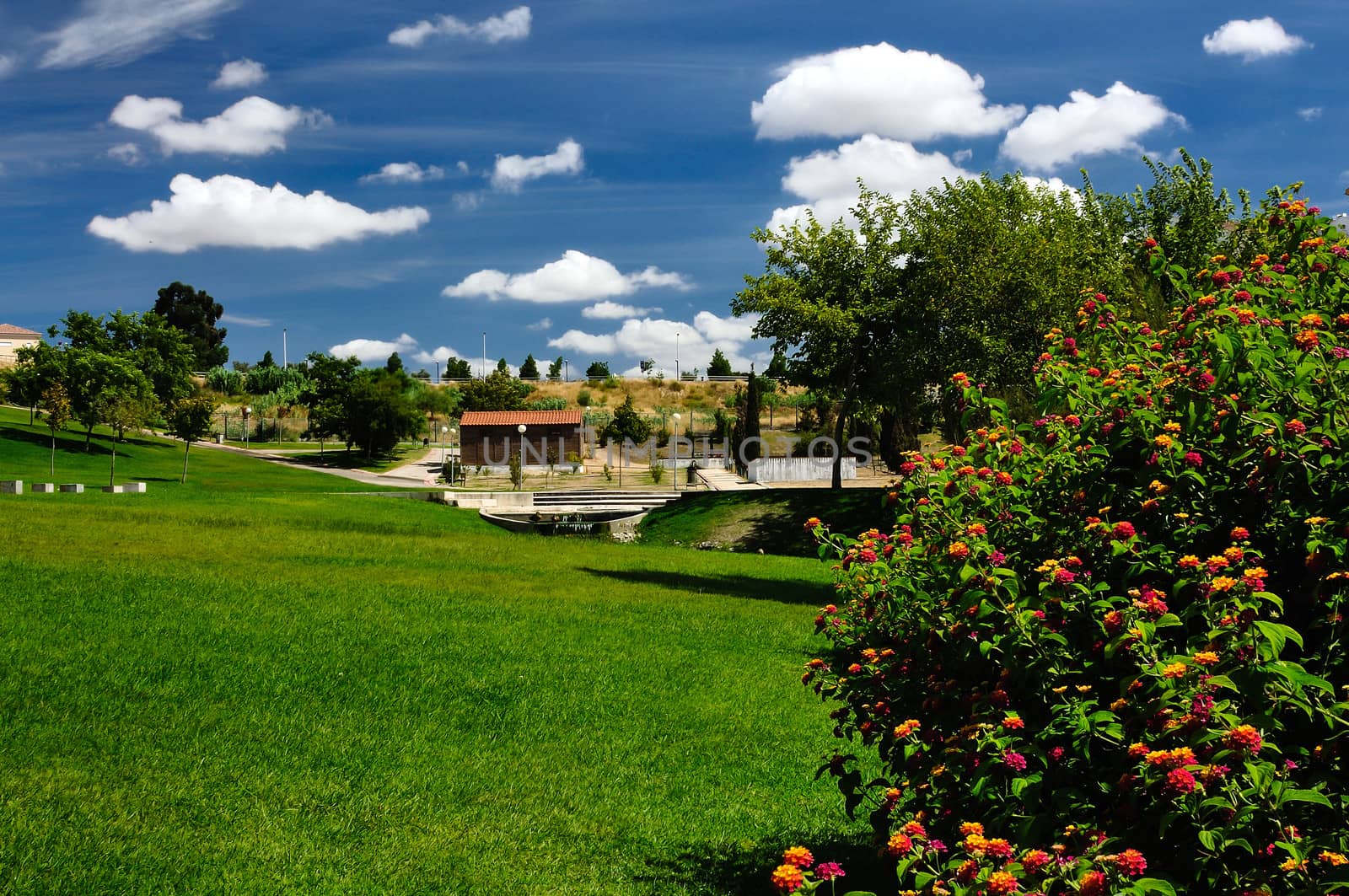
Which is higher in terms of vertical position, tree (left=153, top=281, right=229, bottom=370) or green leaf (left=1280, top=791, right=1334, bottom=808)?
tree (left=153, top=281, right=229, bottom=370)

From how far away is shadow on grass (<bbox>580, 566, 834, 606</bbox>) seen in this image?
17328mm

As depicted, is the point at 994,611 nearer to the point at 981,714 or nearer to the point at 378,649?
the point at 981,714

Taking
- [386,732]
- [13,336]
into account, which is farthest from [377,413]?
[13,336]

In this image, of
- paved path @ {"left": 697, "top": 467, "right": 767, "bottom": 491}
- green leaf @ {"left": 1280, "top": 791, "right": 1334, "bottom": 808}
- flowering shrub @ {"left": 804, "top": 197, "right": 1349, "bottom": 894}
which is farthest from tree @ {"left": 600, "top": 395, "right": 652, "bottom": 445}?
green leaf @ {"left": 1280, "top": 791, "right": 1334, "bottom": 808}

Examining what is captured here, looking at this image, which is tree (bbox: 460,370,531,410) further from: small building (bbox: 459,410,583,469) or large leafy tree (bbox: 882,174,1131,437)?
large leafy tree (bbox: 882,174,1131,437)

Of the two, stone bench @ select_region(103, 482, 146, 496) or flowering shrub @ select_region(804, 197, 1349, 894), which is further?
stone bench @ select_region(103, 482, 146, 496)

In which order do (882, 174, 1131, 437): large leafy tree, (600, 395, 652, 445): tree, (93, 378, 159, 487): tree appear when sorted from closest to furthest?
(882, 174, 1131, 437): large leafy tree
(93, 378, 159, 487): tree
(600, 395, 652, 445): tree

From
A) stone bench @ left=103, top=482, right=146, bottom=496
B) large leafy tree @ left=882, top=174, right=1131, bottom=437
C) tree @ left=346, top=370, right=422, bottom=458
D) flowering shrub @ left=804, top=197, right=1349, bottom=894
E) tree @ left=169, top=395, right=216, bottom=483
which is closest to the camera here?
flowering shrub @ left=804, top=197, right=1349, bottom=894

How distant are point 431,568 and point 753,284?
1903 centimetres

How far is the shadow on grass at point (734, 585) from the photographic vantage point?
17.3 meters

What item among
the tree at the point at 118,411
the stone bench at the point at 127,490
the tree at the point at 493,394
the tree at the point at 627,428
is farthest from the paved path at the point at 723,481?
the tree at the point at 118,411

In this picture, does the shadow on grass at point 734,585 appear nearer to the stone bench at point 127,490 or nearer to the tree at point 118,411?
the stone bench at point 127,490

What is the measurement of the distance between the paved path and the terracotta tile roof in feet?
32.4

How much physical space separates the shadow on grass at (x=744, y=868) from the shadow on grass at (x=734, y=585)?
10.6 m
